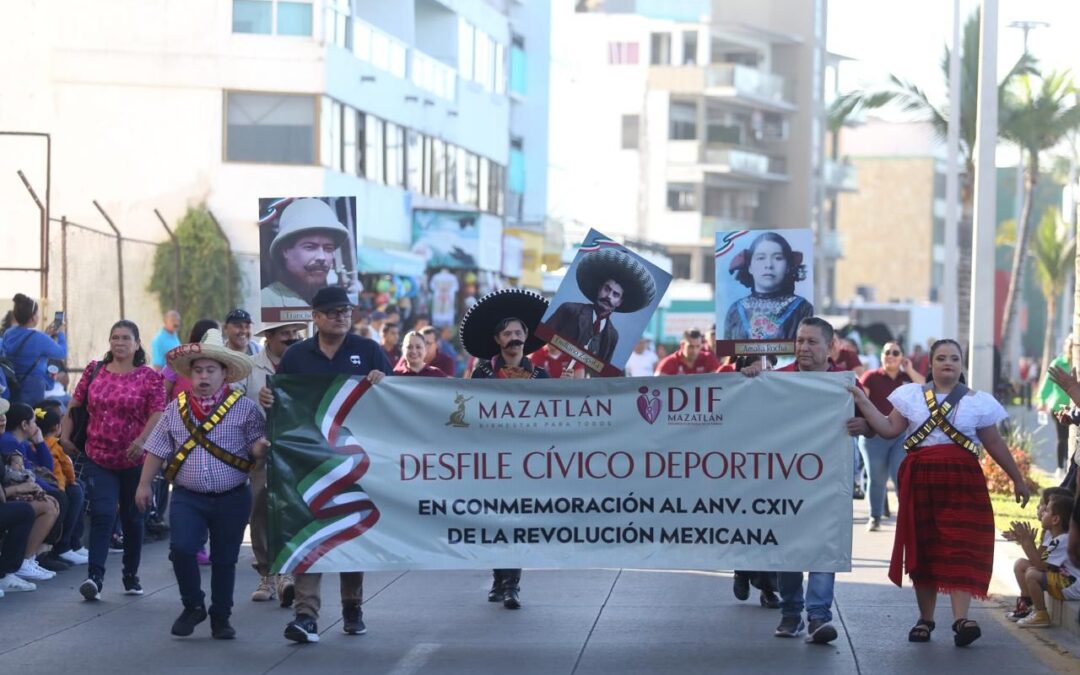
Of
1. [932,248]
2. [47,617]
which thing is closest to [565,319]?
[47,617]

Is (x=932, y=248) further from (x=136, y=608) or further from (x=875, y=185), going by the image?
(x=136, y=608)

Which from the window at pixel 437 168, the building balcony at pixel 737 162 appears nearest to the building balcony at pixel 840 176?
the building balcony at pixel 737 162

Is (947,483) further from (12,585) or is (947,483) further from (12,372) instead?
(12,372)

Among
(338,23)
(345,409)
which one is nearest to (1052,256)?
(338,23)

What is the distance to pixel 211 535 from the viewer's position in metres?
10.5

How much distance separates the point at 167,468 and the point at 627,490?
8.30ft

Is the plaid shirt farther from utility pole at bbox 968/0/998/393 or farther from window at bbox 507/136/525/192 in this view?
window at bbox 507/136/525/192

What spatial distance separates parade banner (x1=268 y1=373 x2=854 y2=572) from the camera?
1030cm

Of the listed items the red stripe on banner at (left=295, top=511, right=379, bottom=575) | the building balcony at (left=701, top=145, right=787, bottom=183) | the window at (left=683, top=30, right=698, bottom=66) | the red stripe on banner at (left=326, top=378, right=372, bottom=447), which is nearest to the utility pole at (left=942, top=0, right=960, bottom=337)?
the red stripe on banner at (left=326, top=378, right=372, bottom=447)

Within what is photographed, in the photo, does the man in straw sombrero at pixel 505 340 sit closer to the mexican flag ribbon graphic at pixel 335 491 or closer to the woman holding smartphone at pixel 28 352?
the mexican flag ribbon graphic at pixel 335 491

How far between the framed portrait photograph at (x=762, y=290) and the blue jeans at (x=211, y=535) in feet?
11.1

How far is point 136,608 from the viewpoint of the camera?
11.9m

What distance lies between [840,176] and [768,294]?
79059 mm

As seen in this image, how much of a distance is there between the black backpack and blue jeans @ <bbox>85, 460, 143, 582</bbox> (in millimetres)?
2706
